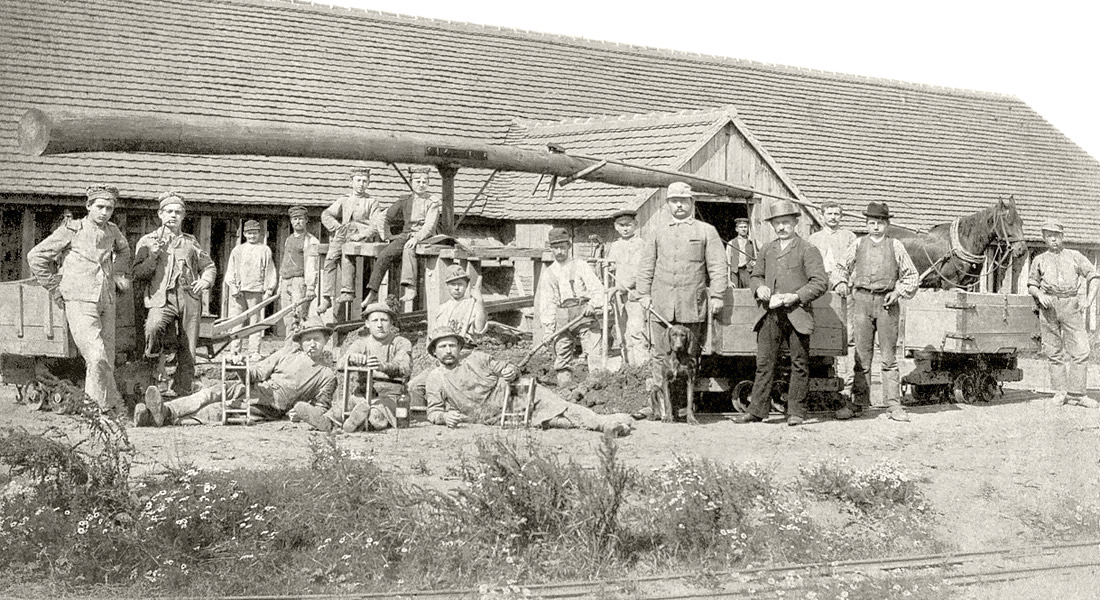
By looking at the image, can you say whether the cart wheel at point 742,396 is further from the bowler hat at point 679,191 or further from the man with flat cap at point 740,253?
the man with flat cap at point 740,253

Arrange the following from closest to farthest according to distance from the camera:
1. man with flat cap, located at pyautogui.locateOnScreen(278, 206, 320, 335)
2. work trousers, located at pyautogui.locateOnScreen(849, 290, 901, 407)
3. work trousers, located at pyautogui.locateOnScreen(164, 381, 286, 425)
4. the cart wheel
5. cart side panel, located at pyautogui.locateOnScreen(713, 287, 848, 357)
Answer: work trousers, located at pyautogui.locateOnScreen(164, 381, 286, 425)
cart side panel, located at pyautogui.locateOnScreen(713, 287, 848, 357)
the cart wheel
work trousers, located at pyautogui.locateOnScreen(849, 290, 901, 407)
man with flat cap, located at pyautogui.locateOnScreen(278, 206, 320, 335)

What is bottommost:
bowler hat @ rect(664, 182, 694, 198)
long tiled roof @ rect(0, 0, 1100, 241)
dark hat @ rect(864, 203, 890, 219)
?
dark hat @ rect(864, 203, 890, 219)

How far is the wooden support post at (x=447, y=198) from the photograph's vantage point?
14.3 metres

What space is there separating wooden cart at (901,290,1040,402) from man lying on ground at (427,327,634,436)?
4.18 meters

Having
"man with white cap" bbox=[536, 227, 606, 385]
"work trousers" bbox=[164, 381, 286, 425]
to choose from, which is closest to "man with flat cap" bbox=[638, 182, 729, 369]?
"man with white cap" bbox=[536, 227, 606, 385]

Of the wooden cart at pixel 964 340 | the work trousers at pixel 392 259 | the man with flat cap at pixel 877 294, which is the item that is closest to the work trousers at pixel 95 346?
the work trousers at pixel 392 259

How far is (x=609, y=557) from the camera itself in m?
6.70

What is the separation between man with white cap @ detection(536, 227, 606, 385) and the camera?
13.4 meters

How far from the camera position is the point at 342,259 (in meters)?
14.8

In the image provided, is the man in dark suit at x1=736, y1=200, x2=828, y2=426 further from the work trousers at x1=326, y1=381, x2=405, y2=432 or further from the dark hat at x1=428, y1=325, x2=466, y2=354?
the work trousers at x1=326, y1=381, x2=405, y2=432

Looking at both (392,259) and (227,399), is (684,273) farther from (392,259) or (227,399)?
(392,259)

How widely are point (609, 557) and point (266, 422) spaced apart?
15.5 feet

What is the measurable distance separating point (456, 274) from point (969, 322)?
5.59 meters

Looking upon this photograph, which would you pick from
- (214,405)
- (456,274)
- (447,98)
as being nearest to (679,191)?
(456,274)
